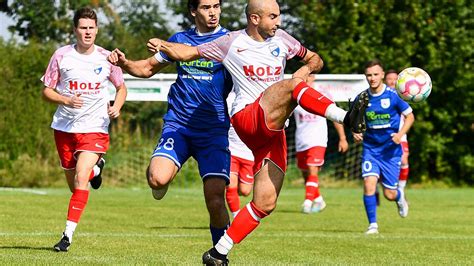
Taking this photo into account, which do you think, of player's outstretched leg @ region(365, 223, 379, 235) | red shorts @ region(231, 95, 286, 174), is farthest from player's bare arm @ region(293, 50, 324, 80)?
player's outstretched leg @ region(365, 223, 379, 235)

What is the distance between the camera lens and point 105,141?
10.9 meters

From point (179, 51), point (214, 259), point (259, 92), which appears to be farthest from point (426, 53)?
point (214, 259)

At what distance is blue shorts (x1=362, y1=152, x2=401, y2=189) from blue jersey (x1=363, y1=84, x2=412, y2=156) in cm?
7

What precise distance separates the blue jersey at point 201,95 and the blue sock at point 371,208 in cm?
493

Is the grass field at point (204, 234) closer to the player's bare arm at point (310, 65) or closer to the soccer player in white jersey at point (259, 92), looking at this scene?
the soccer player in white jersey at point (259, 92)

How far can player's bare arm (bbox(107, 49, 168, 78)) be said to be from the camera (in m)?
8.82

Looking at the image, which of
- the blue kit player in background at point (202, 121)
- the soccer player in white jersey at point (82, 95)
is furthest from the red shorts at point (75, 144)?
the blue kit player in background at point (202, 121)

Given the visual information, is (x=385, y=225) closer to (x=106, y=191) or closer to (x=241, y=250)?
(x=241, y=250)

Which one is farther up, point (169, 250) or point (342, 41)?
point (169, 250)

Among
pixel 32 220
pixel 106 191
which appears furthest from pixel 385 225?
pixel 106 191

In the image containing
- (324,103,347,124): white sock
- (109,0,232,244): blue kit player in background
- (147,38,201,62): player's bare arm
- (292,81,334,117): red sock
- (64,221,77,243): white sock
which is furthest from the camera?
(64,221,77,243): white sock

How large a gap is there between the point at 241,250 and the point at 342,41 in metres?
19.1

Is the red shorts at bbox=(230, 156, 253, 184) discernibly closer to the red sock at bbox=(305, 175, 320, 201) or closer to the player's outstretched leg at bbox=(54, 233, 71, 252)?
the red sock at bbox=(305, 175, 320, 201)

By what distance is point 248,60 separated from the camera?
8.76 meters
